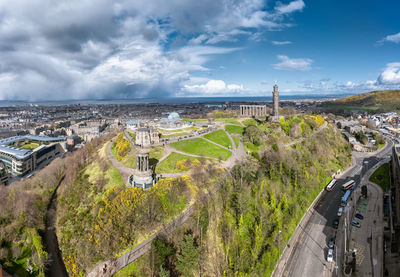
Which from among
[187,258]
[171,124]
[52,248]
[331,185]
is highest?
[171,124]

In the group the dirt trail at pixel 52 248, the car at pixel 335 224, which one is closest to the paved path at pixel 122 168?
the dirt trail at pixel 52 248

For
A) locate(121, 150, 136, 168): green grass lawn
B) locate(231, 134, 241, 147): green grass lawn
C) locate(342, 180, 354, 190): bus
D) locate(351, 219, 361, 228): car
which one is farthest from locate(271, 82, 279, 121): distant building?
locate(121, 150, 136, 168): green grass lawn

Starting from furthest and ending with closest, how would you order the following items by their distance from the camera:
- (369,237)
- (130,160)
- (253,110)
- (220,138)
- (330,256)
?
(253,110)
(220,138)
(130,160)
(369,237)
(330,256)

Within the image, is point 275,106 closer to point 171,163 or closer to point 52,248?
point 171,163

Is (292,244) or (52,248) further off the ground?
(292,244)

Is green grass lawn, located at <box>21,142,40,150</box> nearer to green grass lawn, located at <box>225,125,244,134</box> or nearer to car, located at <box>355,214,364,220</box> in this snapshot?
green grass lawn, located at <box>225,125,244,134</box>

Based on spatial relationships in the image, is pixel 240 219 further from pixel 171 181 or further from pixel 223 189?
pixel 171 181

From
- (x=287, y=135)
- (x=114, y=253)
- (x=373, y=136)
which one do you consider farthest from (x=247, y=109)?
(x=114, y=253)

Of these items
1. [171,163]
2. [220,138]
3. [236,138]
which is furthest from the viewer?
[236,138]

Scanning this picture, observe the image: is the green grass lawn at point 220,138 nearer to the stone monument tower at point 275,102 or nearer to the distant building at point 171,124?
the distant building at point 171,124

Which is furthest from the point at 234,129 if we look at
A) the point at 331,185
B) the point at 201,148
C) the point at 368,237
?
the point at 368,237
